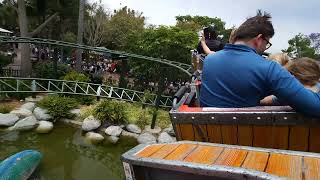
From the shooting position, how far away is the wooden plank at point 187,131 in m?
2.68

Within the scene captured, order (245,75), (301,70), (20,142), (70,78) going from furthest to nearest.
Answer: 1. (70,78)
2. (20,142)
3. (301,70)
4. (245,75)

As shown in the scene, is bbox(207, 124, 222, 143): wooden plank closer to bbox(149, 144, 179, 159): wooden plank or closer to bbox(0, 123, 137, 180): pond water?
bbox(149, 144, 179, 159): wooden plank

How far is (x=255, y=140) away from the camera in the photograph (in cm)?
252

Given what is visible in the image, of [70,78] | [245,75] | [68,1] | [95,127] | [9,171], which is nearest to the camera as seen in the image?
[245,75]

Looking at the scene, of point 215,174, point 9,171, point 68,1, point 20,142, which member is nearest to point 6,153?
point 20,142

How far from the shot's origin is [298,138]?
2426mm

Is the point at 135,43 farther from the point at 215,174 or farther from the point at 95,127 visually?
the point at 215,174

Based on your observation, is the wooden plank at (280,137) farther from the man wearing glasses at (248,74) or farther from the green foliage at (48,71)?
the green foliage at (48,71)

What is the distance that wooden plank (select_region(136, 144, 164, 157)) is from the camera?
5.89 feet

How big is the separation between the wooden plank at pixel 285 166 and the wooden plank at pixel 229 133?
676mm

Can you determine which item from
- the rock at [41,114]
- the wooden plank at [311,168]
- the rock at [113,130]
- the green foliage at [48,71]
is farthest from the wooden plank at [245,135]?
the green foliage at [48,71]

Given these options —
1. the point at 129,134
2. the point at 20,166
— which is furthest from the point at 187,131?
the point at 129,134

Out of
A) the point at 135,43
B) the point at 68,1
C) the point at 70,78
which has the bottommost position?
the point at 70,78

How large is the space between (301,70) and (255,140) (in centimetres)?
62
